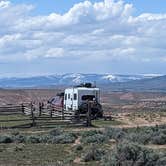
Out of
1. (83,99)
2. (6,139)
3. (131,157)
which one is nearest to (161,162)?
(131,157)

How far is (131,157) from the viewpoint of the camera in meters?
18.1

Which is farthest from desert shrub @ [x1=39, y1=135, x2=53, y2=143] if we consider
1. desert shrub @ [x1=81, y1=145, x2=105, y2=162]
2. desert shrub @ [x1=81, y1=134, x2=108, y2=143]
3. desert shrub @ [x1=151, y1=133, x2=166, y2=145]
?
desert shrub @ [x1=81, y1=145, x2=105, y2=162]

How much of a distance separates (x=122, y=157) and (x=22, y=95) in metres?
93.5

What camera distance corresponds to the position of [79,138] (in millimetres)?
28969

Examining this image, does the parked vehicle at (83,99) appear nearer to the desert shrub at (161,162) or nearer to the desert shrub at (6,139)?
the desert shrub at (6,139)

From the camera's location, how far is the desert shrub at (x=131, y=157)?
17547 millimetres

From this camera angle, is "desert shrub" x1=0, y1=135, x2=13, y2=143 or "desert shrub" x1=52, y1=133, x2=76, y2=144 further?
"desert shrub" x1=0, y1=135, x2=13, y2=143

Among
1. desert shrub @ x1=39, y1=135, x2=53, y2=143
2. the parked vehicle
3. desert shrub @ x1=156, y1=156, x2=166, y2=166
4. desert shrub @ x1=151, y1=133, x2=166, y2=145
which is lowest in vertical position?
desert shrub @ x1=39, y1=135, x2=53, y2=143

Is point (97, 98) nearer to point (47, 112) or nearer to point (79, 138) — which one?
point (47, 112)

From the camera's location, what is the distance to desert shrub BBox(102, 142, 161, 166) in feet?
57.6

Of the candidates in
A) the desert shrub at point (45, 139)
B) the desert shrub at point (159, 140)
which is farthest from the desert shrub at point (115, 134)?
the desert shrub at point (45, 139)

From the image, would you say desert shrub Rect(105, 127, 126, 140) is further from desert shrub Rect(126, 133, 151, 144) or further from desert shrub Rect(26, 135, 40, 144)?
desert shrub Rect(26, 135, 40, 144)

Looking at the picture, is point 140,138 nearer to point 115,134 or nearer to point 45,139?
point 115,134

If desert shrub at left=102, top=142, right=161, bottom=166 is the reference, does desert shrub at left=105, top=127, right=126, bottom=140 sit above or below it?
below
